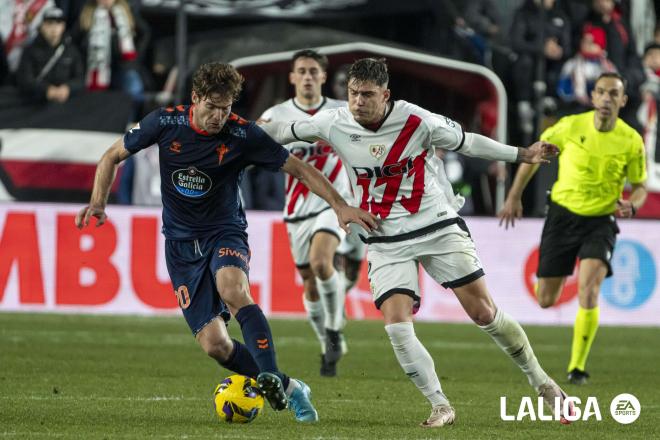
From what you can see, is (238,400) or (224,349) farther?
(224,349)

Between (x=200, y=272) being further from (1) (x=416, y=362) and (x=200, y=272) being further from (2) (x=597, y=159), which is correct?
(2) (x=597, y=159)

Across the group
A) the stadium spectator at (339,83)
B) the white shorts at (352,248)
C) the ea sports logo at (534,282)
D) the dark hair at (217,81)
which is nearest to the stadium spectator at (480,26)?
the stadium spectator at (339,83)

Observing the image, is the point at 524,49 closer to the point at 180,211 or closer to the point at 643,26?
the point at 643,26

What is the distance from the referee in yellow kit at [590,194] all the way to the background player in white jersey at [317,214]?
1.83 meters

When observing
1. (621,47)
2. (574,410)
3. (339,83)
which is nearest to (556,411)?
(574,410)

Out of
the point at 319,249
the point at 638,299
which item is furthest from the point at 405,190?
the point at 638,299

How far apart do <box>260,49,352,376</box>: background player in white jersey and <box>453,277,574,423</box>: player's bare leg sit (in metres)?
3.27

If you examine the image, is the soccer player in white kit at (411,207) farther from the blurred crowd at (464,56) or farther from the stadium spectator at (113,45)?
the stadium spectator at (113,45)

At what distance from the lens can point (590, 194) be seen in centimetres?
1163

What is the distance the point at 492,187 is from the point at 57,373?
1082 cm

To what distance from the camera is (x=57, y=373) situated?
10883mm

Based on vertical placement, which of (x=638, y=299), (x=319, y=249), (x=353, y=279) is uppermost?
(x=319, y=249)

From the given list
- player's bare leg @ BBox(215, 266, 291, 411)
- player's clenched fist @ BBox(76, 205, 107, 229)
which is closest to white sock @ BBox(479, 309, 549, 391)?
player's bare leg @ BBox(215, 266, 291, 411)

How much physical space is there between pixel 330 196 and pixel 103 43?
38.8 feet
